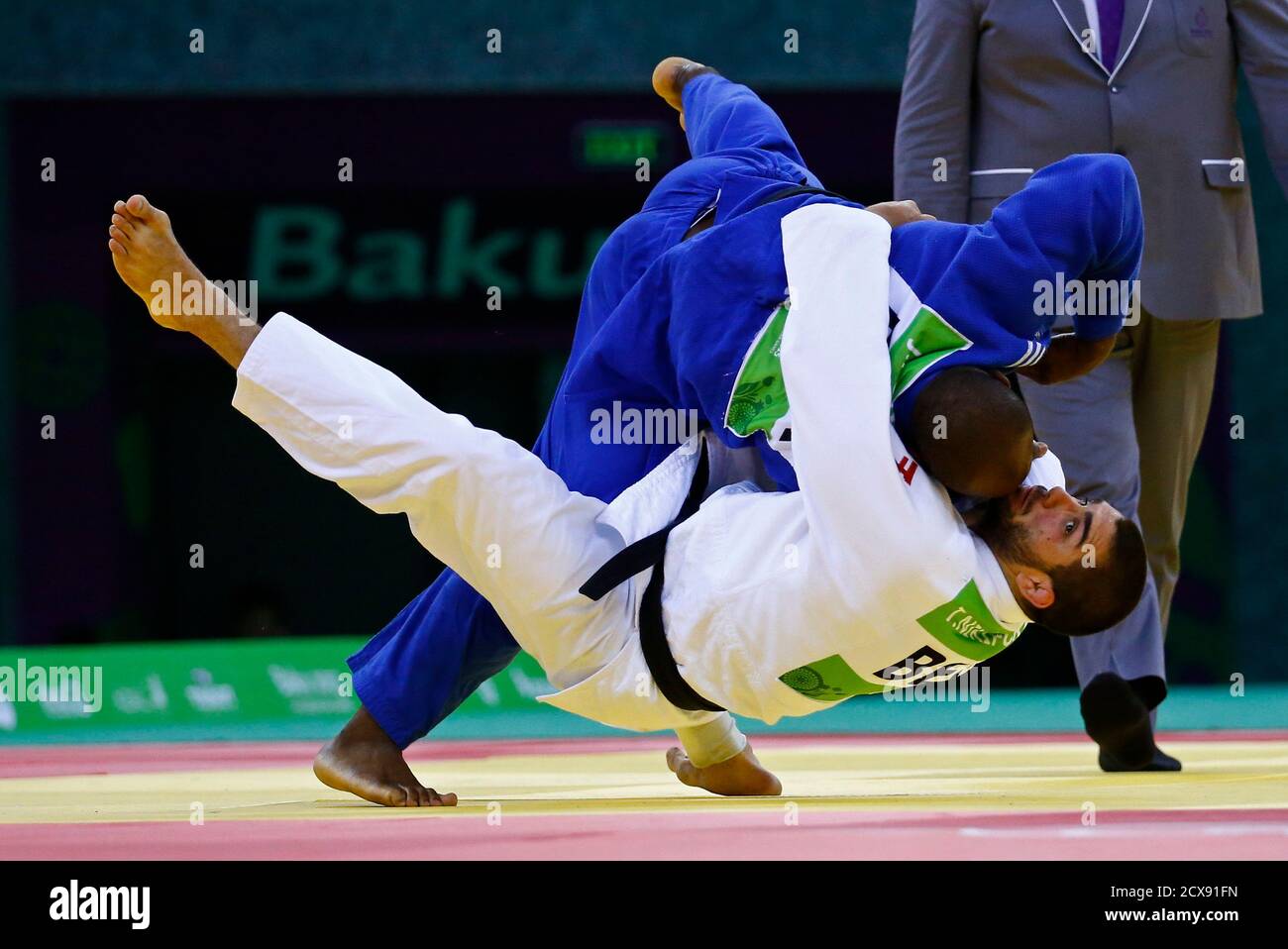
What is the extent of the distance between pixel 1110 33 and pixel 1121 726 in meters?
1.53

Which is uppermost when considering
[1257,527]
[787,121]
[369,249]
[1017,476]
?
[787,121]

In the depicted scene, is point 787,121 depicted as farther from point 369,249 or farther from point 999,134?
point 999,134

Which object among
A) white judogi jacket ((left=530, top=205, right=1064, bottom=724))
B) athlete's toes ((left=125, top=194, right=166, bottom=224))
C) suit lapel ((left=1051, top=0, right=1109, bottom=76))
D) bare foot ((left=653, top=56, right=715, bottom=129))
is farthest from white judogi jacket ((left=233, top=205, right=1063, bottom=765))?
suit lapel ((left=1051, top=0, right=1109, bottom=76))

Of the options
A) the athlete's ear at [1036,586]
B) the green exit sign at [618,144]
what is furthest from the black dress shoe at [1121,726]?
the green exit sign at [618,144]

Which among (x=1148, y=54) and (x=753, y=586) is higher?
(x=1148, y=54)

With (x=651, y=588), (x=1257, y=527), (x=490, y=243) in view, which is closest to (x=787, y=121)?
(x=490, y=243)

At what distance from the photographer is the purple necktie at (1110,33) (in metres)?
4.19

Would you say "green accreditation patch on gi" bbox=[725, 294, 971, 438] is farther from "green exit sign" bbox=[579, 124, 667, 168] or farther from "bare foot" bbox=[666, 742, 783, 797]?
"green exit sign" bbox=[579, 124, 667, 168]

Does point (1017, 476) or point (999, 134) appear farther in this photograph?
point (999, 134)

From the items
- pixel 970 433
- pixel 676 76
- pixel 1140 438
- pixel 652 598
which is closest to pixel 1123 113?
pixel 1140 438

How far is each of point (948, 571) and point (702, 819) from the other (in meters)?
0.51

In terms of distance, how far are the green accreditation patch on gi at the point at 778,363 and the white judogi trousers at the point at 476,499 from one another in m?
0.25

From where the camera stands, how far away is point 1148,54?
165 inches
